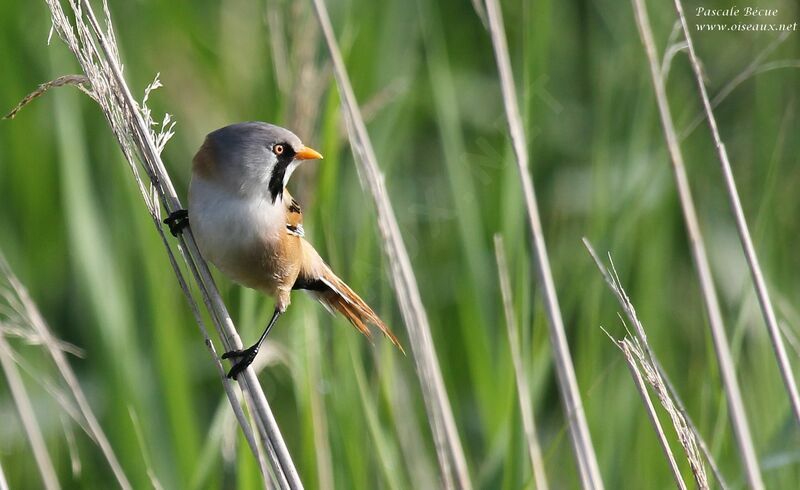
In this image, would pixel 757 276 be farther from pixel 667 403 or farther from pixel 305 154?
pixel 305 154

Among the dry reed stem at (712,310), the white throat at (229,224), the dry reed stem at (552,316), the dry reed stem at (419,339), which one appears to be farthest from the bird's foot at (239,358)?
the dry reed stem at (712,310)

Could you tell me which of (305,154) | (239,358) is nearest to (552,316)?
(239,358)

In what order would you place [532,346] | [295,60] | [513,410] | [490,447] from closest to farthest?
[513,410] < [532,346] < [490,447] < [295,60]

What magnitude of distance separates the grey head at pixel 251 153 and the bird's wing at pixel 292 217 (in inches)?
8.7

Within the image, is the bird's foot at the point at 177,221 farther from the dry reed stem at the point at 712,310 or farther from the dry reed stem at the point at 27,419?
the dry reed stem at the point at 712,310

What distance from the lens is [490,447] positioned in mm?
2953

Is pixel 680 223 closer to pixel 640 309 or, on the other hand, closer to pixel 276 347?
pixel 640 309

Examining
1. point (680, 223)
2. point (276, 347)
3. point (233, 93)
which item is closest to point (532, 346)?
point (276, 347)

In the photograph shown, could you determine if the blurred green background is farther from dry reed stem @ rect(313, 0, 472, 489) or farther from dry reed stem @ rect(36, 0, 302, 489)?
dry reed stem @ rect(313, 0, 472, 489)

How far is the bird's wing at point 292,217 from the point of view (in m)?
2.84

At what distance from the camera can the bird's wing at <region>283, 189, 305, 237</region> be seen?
112 inches

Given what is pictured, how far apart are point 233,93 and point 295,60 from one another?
121 cm

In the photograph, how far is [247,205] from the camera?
103 inches

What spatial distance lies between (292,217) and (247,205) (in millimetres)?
267
